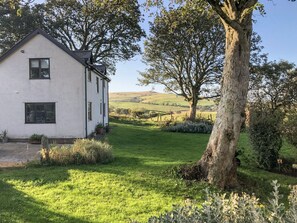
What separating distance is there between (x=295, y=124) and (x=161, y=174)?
452 cm

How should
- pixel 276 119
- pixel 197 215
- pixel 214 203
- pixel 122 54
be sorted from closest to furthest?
pixel 197 215, pixel 214 203, pixel 276 119, pixel 122 54

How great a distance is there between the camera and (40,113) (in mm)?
19922

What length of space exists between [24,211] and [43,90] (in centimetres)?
1451

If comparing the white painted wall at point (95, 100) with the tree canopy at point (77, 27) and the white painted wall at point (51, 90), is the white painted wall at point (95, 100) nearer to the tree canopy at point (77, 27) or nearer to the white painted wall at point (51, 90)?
the white painted wall at point (51, 90)

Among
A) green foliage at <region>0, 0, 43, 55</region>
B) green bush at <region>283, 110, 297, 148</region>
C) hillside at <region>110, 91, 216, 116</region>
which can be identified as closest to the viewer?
green bush at <region>283, 110, 297, 148</region>

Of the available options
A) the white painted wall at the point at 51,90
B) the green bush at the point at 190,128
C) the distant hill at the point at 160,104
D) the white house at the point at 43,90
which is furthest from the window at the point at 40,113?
the distant hill at the point at 160,104

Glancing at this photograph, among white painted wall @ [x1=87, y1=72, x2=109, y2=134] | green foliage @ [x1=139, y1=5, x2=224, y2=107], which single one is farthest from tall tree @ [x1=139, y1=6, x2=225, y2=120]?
white painted wall @ [x1=87, y1=72, x2=109, y2=134]

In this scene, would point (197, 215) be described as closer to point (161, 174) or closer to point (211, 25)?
point (161, 174)

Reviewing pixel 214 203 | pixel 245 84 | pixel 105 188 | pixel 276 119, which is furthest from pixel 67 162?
pixel 214 203

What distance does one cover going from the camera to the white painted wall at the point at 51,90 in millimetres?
19641

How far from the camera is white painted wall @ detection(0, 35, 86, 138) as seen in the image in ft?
64.4

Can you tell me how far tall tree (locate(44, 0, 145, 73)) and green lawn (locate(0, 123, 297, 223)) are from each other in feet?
78.8

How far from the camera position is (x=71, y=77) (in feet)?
64.6

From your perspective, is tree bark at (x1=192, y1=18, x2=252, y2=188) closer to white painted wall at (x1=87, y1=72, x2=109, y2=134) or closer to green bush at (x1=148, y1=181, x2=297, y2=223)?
green bush at (x1=148, y1=181, x2=297, y2=223)
